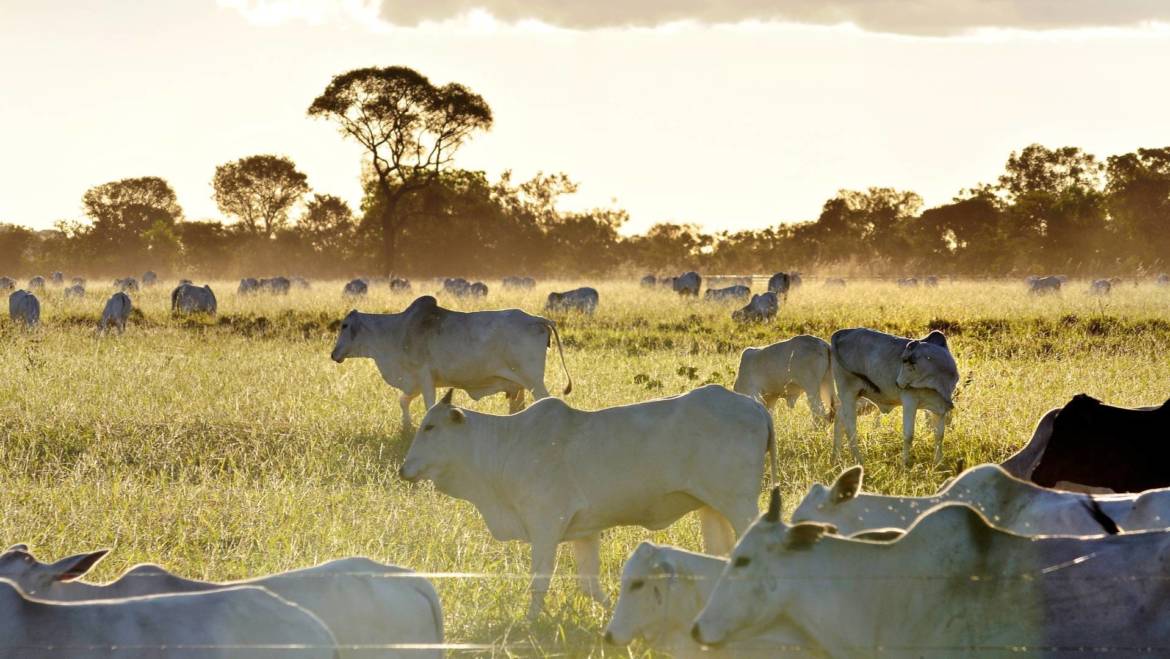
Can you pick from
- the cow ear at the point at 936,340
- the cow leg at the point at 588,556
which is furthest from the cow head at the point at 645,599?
the cow ear at the point at 936,340

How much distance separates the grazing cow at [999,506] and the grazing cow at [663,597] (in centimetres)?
43

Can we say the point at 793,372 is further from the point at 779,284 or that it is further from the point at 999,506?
the point at 779,284

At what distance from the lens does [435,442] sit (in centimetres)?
672

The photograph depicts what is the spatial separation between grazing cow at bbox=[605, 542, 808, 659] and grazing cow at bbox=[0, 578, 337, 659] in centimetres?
151

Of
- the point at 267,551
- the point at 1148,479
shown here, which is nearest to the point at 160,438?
the point at 267,551

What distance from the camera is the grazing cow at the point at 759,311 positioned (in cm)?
2372

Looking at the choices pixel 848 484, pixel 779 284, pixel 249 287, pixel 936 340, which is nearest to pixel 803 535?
pixel 848 484

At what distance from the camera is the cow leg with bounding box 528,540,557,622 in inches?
244

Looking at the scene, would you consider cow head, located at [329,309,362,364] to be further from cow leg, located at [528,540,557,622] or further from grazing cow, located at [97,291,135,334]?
grazing cow, located at [97,291,135,334]

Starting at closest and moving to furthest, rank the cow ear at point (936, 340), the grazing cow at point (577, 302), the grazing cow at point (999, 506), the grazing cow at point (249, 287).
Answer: the grazing cow at point (999, 506) < the cow ear at point (936, 340) < the grazing cow at point (577, 302) < the grazing cow at point (249, 287)

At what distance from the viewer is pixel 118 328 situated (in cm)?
2162

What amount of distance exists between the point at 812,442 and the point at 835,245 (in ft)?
219

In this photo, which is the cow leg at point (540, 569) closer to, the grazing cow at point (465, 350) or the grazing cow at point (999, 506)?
the grazing cow at point (999, 506)

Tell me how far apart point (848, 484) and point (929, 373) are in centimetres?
636
